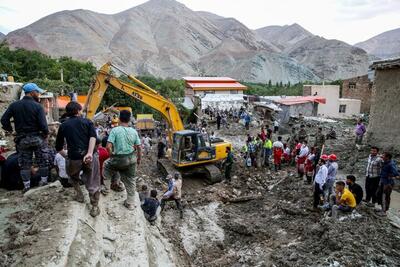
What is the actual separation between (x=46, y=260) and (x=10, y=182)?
325 cm

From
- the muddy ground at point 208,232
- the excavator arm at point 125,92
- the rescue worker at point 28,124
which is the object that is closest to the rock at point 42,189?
the muddy ground at point 208,232

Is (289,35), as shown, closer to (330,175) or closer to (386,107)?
(386,107)

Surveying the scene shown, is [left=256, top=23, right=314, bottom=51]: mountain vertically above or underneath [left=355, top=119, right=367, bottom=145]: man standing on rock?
above

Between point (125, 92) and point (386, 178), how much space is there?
9.36m

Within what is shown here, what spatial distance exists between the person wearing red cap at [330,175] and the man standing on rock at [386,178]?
41.9 inches

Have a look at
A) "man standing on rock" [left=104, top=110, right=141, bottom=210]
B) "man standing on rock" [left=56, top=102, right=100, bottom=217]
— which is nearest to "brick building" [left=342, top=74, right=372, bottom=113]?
"man standing on rock" [left=104, top=110, right=141, bottom=210]

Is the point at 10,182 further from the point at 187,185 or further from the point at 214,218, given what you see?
the point at 187,185

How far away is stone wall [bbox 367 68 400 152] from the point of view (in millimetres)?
11734

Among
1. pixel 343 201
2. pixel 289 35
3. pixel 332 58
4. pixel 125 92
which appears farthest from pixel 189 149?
pixel 289 35

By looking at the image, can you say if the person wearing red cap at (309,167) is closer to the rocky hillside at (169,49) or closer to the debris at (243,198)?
the debris at (243,198)

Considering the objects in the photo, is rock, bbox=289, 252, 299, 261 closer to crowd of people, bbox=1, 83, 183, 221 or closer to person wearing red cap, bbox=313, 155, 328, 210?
person wearing red cap, bbox=313, 155, 328, 210

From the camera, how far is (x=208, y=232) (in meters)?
8.86

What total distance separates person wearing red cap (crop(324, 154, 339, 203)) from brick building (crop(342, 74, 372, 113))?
22.5 m

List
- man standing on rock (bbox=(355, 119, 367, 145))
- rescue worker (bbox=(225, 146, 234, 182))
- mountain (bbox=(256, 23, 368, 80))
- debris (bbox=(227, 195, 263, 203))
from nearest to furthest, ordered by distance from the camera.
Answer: debris (bbox=(227, 195, 263, 203)) < rescue worker (bbox=(225, 146, 234, 182)) < man standing on rock (bbox=(355, 119, 367, 145)) < mountain (bbox=(256, 23, 368, 80))
